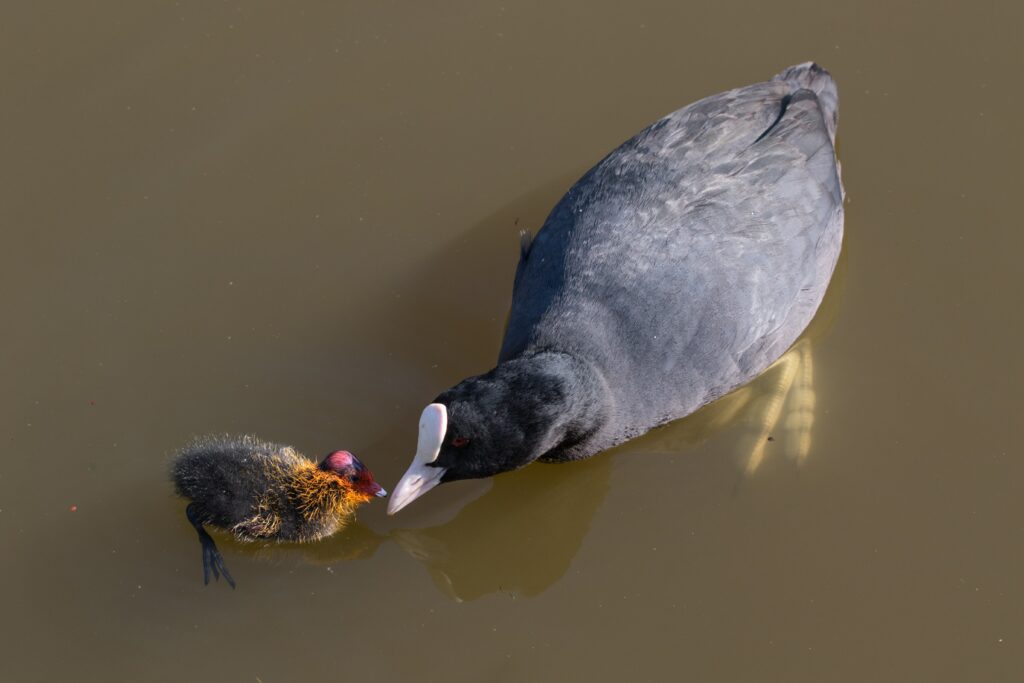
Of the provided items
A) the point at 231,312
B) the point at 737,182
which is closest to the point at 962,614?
the point at 737,182

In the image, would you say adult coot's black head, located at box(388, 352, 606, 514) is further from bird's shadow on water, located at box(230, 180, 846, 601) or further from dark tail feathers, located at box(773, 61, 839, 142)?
dark tail feathers, located at box(773, 61, 839, 142)

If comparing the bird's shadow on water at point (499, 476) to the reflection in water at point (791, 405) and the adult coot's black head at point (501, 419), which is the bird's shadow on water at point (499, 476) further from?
the adult coot's black head at point (501, 419)

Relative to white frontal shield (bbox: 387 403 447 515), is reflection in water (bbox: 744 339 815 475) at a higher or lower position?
lower

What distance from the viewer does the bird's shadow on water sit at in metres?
4.40

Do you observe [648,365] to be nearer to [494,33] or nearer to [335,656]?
[335,656]

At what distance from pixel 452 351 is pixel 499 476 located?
1.77ft

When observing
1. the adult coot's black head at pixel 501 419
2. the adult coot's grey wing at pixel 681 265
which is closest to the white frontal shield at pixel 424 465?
the adult coot's black head at pixel 501 419

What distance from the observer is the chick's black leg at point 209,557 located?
423 centimetres

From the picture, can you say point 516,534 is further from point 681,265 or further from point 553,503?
point 681,265

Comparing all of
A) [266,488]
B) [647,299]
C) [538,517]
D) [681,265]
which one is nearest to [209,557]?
[266,488]

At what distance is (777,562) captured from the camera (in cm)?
439

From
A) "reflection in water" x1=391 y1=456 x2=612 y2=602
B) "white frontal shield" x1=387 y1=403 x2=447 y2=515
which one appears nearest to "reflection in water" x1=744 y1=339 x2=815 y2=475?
"reflection in water" x1=391 y1=456 x2=612 y2=602

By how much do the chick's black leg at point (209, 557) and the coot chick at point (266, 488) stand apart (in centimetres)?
1

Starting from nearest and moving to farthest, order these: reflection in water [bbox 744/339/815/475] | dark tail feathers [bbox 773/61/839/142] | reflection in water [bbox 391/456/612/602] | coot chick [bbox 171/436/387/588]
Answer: coot chick [bbox 171/436/387/588] → reflection in water [bbox 391/456/612/602] → reflection in water [bbox 744/339/815/475] → dark tail feathers [bbox 773/61/839/142]
